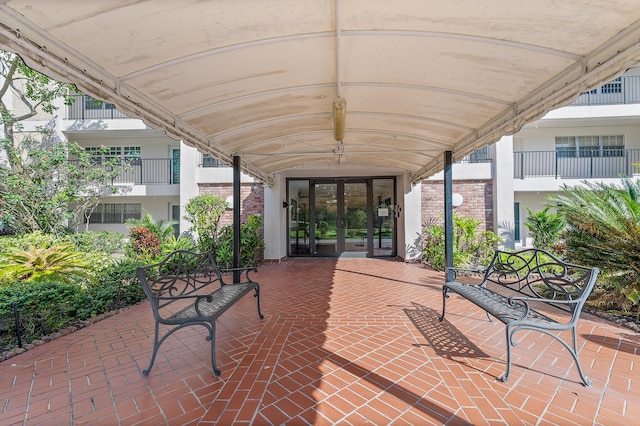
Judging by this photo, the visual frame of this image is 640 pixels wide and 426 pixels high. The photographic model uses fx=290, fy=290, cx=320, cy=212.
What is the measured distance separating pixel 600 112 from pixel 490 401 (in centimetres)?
1323

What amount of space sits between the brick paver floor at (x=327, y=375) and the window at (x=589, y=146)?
1053 cm

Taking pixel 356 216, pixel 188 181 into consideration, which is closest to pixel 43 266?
pixel 188 181

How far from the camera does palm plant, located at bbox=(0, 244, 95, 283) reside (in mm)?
4203

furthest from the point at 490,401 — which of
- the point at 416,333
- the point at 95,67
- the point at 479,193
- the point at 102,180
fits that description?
the point at 102,180

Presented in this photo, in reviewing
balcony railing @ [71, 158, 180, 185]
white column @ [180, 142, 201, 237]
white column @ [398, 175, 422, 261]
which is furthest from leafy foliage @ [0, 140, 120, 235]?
white column @ [398, 175, 422, 261]

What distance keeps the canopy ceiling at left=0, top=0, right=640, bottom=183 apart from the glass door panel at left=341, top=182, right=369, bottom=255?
6219mm

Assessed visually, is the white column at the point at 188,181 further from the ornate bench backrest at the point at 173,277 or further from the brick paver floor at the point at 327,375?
the brick paver floor at the point at 327,375

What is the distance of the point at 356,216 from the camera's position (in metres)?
10.5

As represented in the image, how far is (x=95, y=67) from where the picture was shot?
260cm

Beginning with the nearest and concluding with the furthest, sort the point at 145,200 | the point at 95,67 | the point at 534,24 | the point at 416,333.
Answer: the point at 534,24 < the point at 95,67 < the point at 416,333 < the point at 145,200

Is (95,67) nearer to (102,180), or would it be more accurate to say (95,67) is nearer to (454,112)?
(454,112)

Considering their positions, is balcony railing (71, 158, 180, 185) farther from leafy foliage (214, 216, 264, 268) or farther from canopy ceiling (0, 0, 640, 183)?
canopy ceiling (0, 0, 640, 183)

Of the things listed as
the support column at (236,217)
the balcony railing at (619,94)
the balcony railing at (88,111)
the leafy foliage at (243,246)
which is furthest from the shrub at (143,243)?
the balcony railing at (619,94)

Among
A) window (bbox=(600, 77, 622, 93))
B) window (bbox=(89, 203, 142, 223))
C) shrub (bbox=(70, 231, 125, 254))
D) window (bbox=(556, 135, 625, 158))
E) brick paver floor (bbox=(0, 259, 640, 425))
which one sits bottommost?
brick paver floor (bbox=(0, 259, 640, 425))
